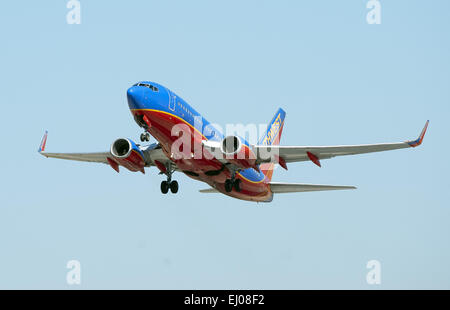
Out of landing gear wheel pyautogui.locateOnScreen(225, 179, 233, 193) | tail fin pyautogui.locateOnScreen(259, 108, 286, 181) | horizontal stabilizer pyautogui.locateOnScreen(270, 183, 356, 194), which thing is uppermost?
tail fin pyautogui.locateOnScreen(259, 108, 286, 181)

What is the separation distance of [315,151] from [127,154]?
10618 mm

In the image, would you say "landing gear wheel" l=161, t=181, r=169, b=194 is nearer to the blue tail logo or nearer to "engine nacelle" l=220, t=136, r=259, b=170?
"engine nacelle" l=220, t=136, r=259, b=170

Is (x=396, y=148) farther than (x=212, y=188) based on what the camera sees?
No

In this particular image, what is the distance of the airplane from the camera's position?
132 ft

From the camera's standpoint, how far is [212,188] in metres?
49.8

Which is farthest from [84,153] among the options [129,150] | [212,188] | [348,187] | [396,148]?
Answer: [396,148]

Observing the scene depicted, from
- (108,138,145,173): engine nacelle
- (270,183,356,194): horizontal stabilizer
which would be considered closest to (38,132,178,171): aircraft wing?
(108,138,145,173): engine nacelle

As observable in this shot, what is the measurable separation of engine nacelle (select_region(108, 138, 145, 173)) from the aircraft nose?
18.1 feet

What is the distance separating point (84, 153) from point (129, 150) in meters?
5.31

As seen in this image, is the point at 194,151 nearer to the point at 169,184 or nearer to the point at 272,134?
the point at 169,184

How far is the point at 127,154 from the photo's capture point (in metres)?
44.7

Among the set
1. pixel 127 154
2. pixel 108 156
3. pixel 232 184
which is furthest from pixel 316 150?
pixel 108 156
